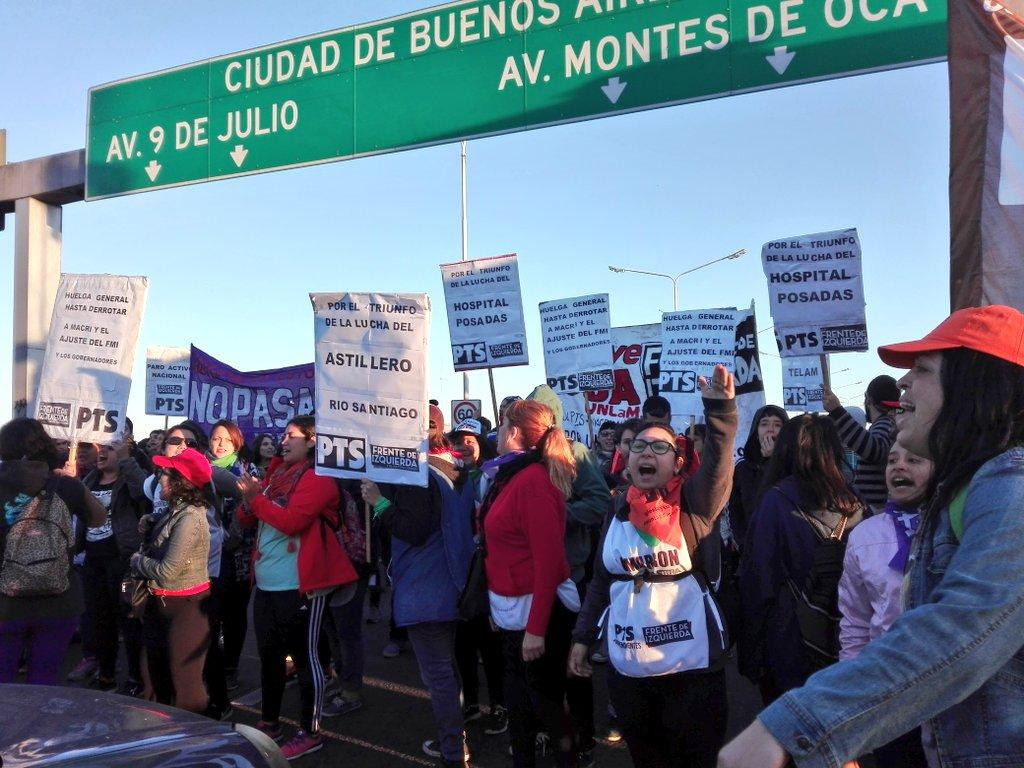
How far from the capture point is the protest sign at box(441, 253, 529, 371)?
29.9 feet

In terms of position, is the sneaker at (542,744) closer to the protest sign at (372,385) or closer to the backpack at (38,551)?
the protest sign at (372,385)

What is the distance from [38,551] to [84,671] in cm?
310

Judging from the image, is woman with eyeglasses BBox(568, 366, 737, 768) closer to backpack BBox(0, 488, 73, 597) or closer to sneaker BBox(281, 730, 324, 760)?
sneaker BBox(281, 730, 324, 760)

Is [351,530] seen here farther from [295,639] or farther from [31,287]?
[31,287]

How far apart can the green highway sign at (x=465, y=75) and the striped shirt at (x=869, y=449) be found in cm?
209

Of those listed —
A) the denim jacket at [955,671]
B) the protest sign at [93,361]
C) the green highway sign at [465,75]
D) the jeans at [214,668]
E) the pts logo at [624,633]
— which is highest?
the green highway sign at [465,75]

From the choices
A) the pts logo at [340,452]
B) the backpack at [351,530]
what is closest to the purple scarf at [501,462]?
the pts logo at [340,452]

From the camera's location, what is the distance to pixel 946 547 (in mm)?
1644

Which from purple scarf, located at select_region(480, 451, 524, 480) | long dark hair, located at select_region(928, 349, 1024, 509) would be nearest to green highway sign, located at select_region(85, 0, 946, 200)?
purple scarf, located at select_region(480, 451, 524, 480)

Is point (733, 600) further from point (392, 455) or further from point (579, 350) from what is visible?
point (579, 350)

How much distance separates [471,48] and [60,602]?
4.24 meters

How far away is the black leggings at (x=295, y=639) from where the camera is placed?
552 centimetres

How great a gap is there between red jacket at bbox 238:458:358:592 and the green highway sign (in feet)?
8.02

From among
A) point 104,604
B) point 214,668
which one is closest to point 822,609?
point 214,668
